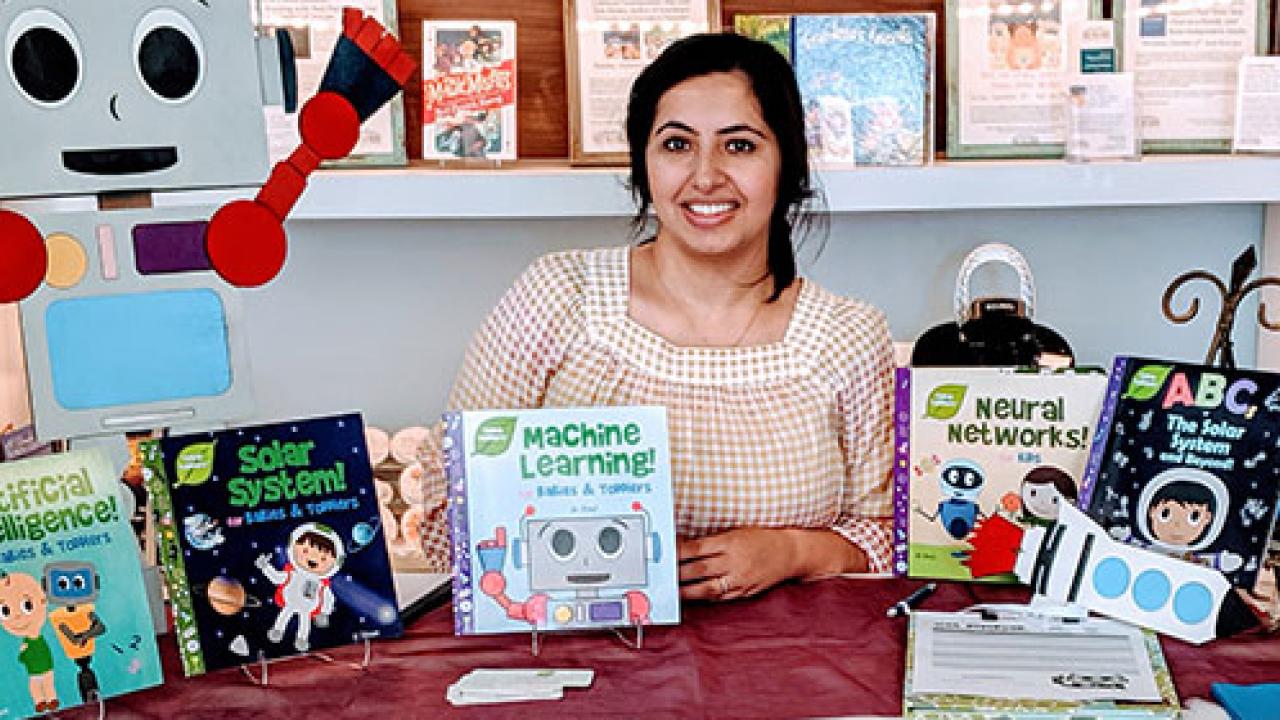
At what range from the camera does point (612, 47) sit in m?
2.45

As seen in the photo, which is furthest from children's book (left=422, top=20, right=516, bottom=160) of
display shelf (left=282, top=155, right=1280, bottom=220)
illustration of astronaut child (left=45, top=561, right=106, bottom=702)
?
illustration of astronaut child (left=45, top=561, right=106, bottom=702)

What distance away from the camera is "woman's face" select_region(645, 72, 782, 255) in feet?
6.19

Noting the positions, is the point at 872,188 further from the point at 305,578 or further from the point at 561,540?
the point at 305,578

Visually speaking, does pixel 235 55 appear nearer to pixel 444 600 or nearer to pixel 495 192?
pixel 444 600

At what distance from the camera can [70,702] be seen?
1297 millimetres

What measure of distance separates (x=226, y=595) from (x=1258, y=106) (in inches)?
77.4

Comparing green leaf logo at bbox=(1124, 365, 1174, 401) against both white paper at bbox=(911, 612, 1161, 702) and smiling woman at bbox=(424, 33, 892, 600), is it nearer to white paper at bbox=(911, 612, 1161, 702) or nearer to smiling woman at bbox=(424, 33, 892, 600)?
white paper at bbox=(911, 612, 1161, 702)

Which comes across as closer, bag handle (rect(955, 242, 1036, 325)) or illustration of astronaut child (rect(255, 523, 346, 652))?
illustration of astronaut child (rect(255, 523, 346, 652))

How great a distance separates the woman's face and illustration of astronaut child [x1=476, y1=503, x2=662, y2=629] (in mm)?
578

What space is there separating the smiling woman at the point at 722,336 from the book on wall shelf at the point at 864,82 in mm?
467

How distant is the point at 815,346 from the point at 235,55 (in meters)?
0.87

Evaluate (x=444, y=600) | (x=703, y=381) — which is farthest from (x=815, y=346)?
(x=444, y=600)

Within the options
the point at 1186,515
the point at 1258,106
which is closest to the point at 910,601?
the point at 1186,515

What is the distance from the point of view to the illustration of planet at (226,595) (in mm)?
1368
